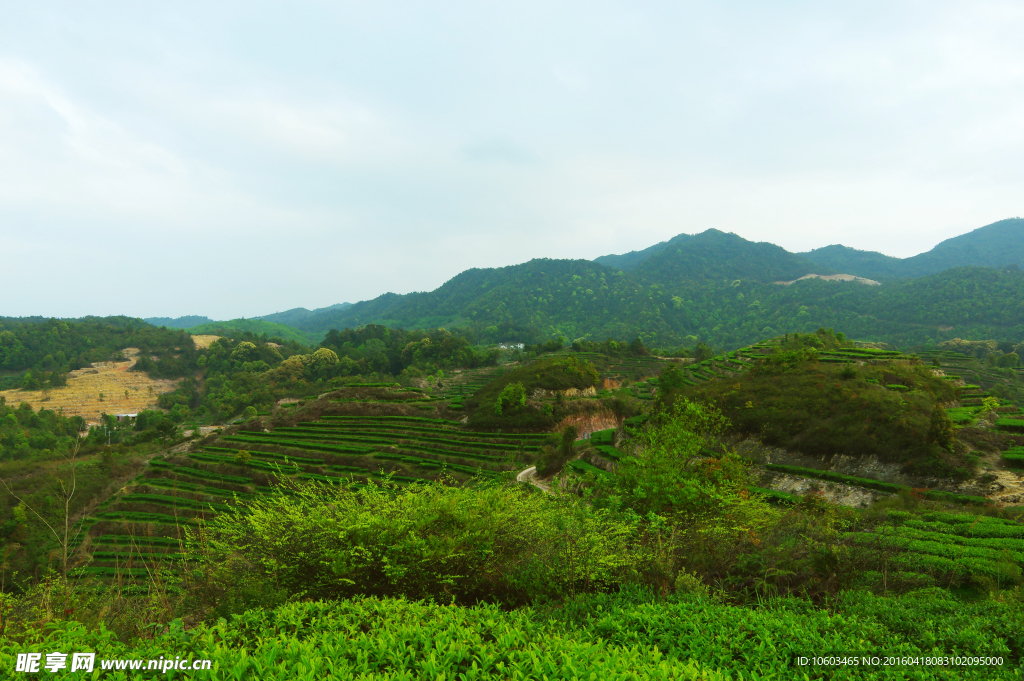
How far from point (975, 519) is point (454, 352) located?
97239 millimetres

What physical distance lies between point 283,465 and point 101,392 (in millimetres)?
107628

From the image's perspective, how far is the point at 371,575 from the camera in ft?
24.5

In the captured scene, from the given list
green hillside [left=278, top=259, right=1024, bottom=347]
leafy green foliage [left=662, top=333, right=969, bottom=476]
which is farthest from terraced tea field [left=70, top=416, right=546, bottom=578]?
green hillside [left=278, top=259, right=1024, bottom=347]

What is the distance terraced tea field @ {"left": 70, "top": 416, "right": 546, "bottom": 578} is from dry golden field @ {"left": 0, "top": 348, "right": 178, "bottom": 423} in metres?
74.6

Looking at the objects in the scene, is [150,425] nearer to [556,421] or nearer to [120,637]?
[556,421]

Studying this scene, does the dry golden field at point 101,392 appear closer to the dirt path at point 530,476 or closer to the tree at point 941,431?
the dirt path at point 530,476

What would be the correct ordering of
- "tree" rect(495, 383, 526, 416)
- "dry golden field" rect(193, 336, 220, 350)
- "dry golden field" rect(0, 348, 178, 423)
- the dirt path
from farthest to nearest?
"dry golden field" rect(193, 336, 220, 350), "dry golden field" rect(0, 348, 178, 423), "tree" rect(495, 383, 526, 416), the dirt path

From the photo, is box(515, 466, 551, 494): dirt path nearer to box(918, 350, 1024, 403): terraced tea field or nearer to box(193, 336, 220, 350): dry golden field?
box(918, 350, 1024, 403): terraced tea field

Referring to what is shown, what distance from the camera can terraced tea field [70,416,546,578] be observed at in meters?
31.5

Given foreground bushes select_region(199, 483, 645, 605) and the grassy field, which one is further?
the grassy field

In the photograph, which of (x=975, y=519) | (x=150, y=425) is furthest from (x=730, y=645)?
(x=150, y=425)

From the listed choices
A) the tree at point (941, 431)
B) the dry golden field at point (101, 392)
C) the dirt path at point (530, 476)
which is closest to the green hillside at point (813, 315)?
the dry golden field at point (101, 392)

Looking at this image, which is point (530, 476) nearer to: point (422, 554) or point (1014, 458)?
point (1014, 458)

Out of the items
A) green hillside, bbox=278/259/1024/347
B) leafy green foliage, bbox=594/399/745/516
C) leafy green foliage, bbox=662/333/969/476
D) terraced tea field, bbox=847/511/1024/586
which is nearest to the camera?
terraced tea field, bbox=847/511/1024/586
